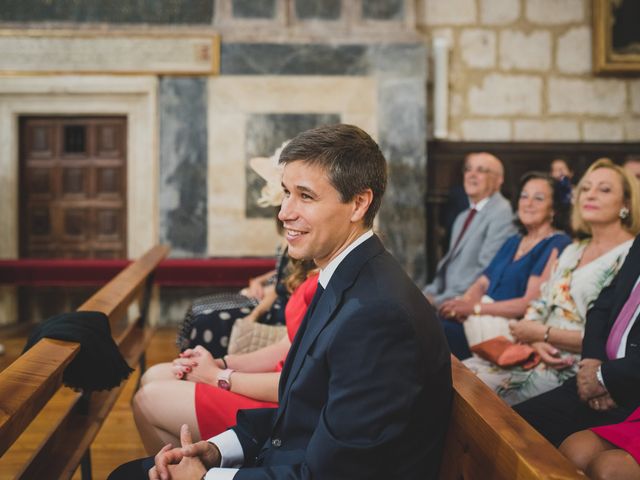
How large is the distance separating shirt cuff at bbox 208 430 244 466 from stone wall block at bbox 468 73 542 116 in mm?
5792

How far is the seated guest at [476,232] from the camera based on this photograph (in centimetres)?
448

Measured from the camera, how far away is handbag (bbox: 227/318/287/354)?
3051mm

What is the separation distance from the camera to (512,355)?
9.62 feet

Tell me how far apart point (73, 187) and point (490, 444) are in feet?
20.6

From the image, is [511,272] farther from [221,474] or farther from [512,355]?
[221,474]

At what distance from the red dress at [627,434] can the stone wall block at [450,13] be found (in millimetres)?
5603

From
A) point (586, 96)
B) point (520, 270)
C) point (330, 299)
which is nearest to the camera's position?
point (330, 299)

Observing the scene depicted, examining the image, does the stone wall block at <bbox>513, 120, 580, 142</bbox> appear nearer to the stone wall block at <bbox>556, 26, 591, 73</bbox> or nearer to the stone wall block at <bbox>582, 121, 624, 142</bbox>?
the stone wall block at <bbox>582, 121, 624, 142</bbox>

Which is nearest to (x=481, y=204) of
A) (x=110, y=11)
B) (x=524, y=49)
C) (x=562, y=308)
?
(x=562, y=308)

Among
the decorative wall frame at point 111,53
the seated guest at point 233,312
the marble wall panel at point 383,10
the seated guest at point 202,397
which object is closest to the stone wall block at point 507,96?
the marble wall panel at point 383,10

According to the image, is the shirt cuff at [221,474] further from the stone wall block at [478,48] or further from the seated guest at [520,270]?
the stone wall block at [478,48]

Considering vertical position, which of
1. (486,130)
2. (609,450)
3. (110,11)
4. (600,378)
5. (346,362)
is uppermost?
(110,11)

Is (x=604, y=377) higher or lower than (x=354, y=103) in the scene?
lower

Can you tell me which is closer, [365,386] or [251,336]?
[365,386]
